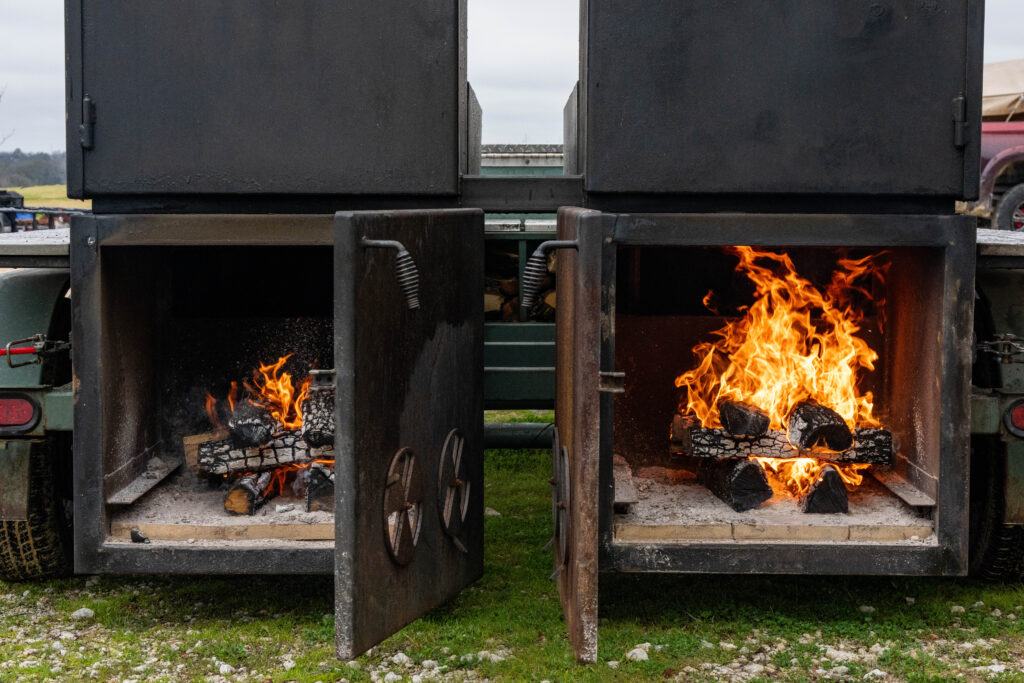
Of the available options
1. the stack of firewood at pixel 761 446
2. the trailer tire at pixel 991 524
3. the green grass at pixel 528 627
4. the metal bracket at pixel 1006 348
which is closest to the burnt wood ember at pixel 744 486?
the stack of firewood at pixel 761 446

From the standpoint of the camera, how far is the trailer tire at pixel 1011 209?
591 inches

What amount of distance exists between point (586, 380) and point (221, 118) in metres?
1.84

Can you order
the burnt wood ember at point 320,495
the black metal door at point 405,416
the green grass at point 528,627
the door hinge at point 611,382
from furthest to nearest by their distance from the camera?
the burnt wood ember at point 320,495 → the green grass at point 528,627 → the door hinge at point 611,382 → the black metal door at point 405,416

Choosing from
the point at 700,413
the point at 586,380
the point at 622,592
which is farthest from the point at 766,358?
the point at 586,380

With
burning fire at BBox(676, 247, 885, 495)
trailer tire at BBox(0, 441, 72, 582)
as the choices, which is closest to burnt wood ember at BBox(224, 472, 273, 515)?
trailer tire at BBox(0, 441, 72, 582)

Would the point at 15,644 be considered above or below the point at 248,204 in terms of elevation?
below

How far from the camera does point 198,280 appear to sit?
5426 mm

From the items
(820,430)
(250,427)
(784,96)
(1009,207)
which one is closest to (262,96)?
(250,427)

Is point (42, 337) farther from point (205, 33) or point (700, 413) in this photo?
point (700, 413)

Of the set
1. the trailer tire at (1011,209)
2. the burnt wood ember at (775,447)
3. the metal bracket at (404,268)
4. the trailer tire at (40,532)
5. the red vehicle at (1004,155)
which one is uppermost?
the red vehicle at (1004,155)

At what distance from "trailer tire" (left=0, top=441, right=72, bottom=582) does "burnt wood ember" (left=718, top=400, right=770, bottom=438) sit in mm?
2838

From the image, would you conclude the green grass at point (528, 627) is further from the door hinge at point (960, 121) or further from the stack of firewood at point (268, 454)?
the door hinge at point (960, 121)

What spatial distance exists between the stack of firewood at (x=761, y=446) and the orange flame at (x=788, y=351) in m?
0.14

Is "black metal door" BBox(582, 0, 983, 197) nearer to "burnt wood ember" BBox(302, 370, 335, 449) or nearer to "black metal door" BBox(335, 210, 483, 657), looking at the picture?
"black metal door" BBox(335, 210, 483, 657)
